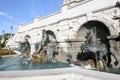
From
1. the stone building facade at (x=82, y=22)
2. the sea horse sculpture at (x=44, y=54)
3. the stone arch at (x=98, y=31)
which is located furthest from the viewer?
the sea horse sculpture at (x=44, y=54)

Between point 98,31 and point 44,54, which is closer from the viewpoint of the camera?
point 98,31

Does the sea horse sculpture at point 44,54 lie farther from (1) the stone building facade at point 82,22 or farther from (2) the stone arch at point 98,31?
(2) the stone arch at point 98,31

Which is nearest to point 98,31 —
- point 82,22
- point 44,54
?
point 82,22

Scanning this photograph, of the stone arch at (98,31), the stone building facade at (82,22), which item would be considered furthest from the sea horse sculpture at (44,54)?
the stone arch at (98,31)

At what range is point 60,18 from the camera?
22.3 metres

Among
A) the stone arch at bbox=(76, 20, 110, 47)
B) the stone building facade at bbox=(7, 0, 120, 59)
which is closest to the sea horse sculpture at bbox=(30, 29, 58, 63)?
the stone building facade at bbox=(7, 0, 120, 59)

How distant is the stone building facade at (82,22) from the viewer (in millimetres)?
14636

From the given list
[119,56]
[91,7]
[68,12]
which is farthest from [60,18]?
[119,56]

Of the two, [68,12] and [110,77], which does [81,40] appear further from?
[110,77]

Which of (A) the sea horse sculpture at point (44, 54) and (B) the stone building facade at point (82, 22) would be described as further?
(A) the sea horse sculpture at point (44, 54)

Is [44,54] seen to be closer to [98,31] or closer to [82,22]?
[82,22]

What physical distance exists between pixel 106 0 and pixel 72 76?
1053 centimetres

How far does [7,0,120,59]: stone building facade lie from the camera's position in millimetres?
14636

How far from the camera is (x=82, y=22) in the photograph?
60.1ft
